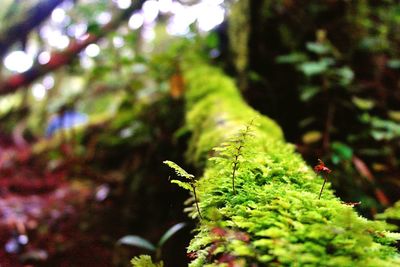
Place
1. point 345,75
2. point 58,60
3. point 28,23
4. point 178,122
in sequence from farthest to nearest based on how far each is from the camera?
1. point 58,60
2. point 28,23
3. point 178,122
4. point 345,75

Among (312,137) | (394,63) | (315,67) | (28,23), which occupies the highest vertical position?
(28,23)

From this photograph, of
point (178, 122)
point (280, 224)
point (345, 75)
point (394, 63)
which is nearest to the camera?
point (280, 224)

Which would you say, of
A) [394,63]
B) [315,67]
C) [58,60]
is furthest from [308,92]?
[58,60]

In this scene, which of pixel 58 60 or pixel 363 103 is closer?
pixel 363 103

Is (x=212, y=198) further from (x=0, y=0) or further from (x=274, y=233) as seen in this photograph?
(x=0, y=0)

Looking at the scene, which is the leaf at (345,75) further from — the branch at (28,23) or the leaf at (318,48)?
the branch at (28,23)

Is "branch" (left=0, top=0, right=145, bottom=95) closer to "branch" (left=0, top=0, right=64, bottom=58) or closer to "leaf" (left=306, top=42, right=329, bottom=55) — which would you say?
"branch" (left=0, top=0, right=64, bottom=58)

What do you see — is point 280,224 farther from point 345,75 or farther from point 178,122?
point 178,122
